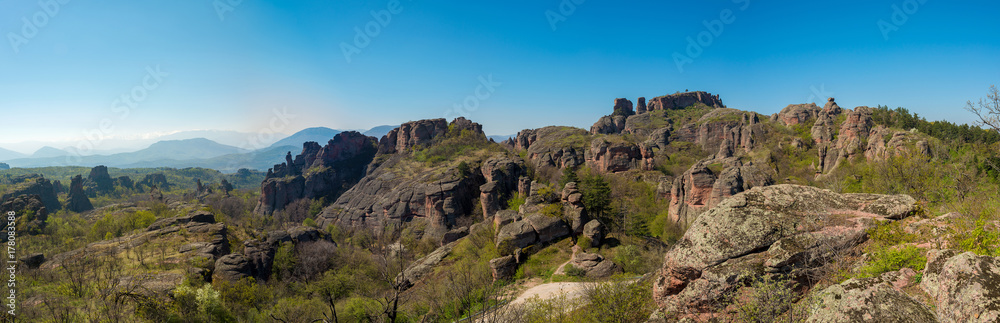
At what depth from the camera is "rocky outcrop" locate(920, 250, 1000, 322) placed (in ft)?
14.7

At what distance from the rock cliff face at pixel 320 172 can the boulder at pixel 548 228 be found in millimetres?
103123

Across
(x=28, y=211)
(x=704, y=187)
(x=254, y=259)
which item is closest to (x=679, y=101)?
(x=704, y=187)

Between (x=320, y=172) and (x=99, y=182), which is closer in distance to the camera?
(x=320, y=172)

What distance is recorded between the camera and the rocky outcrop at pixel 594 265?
76.7 feet

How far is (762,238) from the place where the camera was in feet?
28.1

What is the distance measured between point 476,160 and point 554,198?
2470 inches

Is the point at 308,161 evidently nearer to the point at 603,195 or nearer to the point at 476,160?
the point at 476,160

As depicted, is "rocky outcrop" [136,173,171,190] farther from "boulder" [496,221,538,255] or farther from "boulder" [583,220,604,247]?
"boulder" [583,220,604,247]

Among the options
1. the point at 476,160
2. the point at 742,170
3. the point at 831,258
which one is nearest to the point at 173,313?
the point at 831,258

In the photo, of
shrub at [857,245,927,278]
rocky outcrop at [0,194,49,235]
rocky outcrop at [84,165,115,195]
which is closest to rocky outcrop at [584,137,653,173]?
shrub at [857,245,927,278]

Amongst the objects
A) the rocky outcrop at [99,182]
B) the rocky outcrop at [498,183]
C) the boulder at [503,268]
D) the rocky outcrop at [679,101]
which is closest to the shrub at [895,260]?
the boulder at [503,268]

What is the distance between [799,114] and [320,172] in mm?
146747

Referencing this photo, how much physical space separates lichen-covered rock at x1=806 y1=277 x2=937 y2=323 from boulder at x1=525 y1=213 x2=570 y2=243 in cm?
2369

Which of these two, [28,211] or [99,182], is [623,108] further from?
[99,182]
